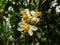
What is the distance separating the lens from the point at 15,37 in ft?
6.44

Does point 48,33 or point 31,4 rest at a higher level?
point 31,4

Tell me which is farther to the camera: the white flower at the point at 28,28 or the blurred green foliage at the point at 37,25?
the blurred green foliage at the point at 37,25

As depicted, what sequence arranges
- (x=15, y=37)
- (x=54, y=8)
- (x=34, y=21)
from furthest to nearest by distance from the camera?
(x=15, y=37), (x=54, y=8), (x=34, y=21)

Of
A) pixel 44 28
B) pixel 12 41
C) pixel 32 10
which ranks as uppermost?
pixel 32 10

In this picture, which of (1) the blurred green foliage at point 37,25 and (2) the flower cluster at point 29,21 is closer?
(2) the flower cluster at point 29,21

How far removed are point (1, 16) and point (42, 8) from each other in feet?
1.37

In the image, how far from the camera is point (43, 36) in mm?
1794

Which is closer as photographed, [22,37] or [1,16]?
[22,37]

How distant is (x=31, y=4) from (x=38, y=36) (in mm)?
298

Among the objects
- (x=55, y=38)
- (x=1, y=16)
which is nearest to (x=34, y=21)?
(x=55, y=38)

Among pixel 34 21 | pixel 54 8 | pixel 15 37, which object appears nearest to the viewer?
pixel 34 21

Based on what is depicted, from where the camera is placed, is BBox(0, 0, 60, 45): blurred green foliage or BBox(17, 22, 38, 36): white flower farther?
BBox(0, 0, 60, 45): blurred green foliage

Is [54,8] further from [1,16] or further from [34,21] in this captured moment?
[1,16]

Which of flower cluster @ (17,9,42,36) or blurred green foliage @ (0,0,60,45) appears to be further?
blurred green foliage @ (0,0,60,45)
